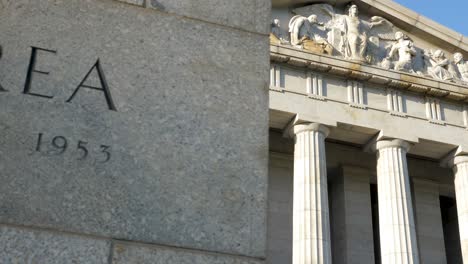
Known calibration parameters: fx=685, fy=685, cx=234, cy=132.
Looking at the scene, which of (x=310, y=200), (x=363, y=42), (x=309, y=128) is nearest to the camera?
(x=310, y=200)

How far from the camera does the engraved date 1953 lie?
4.52 meters

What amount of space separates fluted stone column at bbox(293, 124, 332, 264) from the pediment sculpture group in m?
4.30

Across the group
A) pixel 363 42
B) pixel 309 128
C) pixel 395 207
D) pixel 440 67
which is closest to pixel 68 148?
pixel 309 128

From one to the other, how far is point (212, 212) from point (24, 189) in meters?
1.22

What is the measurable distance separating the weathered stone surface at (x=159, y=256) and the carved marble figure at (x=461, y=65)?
30.7 meters

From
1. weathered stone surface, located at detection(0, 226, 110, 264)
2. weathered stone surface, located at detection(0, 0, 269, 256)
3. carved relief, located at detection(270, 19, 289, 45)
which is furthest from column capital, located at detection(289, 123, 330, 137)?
weathered stone surface, located at detection(0, 226, 110, 264)

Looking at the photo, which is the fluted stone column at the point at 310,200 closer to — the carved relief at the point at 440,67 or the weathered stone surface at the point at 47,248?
the carved relief at the point at 440,67

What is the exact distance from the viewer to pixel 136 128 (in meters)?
4.77

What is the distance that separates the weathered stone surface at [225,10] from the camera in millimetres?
5395

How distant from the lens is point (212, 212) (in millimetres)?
4594

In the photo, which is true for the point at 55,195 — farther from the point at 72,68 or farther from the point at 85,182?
the point at 72,68

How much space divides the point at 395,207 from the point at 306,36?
8.51m

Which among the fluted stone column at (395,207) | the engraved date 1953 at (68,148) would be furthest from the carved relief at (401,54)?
the engraved date 1953 at (68,148)

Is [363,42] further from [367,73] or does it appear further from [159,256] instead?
[159,256]
